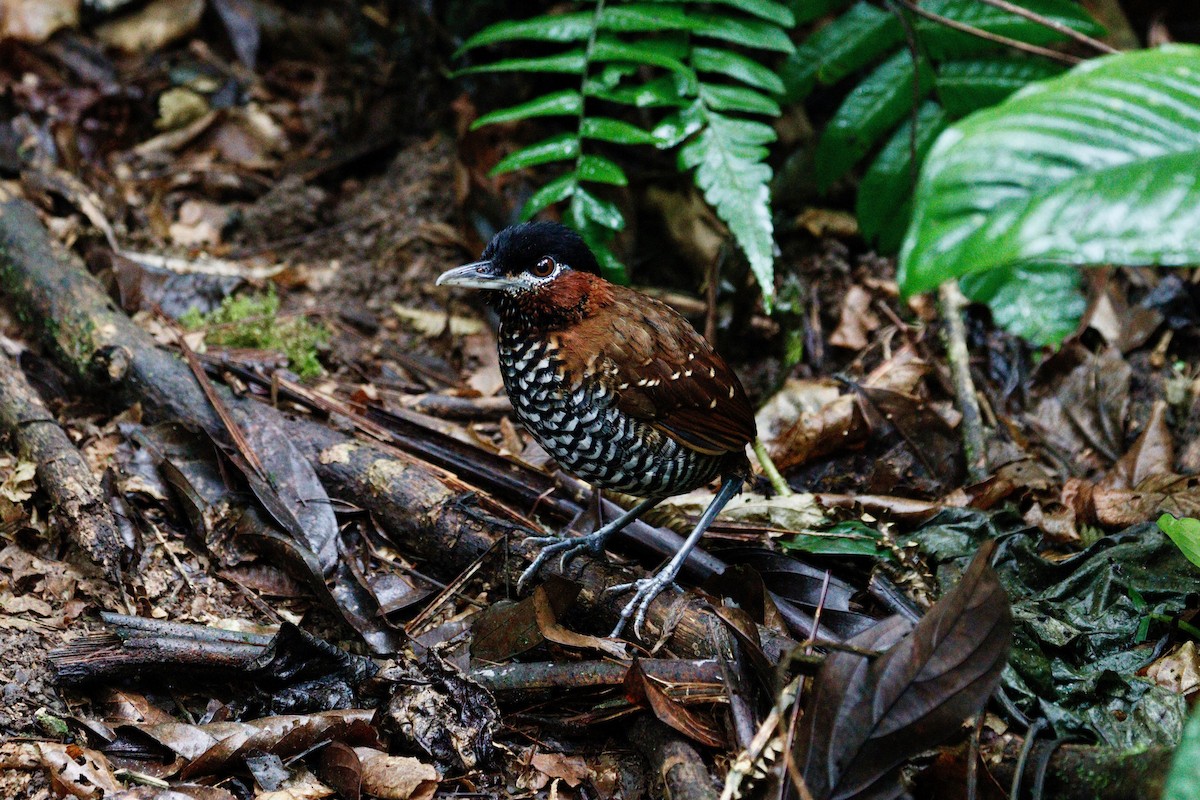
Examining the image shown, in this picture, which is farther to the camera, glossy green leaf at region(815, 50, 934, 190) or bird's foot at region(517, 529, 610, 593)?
glossy green leaf at region(815, 50, 934, 190)

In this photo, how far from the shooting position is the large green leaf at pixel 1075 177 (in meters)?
1.91

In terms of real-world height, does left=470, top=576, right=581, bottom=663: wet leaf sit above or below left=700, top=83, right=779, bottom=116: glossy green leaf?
below

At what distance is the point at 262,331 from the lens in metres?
4.56

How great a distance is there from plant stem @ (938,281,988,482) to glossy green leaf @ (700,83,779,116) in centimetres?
124

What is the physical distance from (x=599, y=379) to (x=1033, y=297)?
2.46 m

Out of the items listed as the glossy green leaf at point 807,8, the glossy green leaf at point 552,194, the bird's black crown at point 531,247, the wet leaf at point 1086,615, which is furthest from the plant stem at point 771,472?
the glossy green leaf at point 807,8

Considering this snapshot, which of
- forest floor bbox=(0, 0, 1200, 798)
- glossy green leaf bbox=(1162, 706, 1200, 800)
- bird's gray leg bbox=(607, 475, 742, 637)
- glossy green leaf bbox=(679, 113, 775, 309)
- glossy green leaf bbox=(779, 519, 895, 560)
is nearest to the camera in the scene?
glossy green leaf bbox=(1162, 706, 1200, 800)

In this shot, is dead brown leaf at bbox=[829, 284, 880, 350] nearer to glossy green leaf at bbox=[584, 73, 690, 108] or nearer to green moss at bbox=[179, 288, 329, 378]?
glossy green leaf at bbox=[584, 73, 690, 108]

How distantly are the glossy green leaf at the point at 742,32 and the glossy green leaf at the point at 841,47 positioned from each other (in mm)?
358

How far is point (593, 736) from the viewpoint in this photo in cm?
302

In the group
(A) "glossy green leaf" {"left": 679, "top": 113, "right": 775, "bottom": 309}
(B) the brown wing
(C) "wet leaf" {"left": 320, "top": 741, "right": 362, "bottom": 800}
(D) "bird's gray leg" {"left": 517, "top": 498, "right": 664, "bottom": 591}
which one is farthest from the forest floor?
(A) "glossy green leaf" {"left": 679, "top": 113, "right": 775, "bottom": 309}

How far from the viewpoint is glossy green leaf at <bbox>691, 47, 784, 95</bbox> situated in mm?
4426

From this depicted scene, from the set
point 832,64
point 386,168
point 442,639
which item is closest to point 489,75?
point 386,168

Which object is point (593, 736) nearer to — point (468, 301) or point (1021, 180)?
point (1021, 180)
